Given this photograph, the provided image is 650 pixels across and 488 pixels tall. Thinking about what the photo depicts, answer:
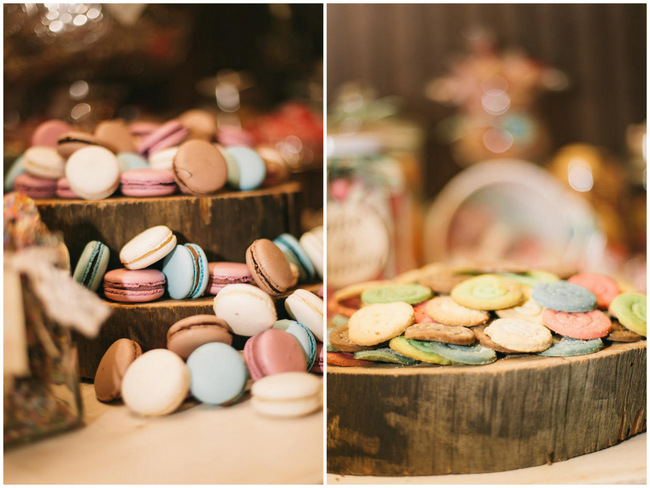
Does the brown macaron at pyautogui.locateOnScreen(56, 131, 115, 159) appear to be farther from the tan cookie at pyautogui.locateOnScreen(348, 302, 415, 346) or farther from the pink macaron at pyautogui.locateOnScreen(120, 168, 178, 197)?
the tan cookie at pyautogui.locateOnScreen(348, 302, 415, 346)

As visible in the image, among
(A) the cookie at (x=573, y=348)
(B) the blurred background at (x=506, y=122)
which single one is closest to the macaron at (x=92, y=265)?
(A) the cookie at (x=573, y=348)

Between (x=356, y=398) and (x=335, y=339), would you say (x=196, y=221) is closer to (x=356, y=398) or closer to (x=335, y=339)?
(x=335, y=339)

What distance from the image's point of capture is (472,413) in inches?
37.6

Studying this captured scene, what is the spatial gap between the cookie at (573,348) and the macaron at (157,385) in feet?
2.36

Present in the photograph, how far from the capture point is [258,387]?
97cm

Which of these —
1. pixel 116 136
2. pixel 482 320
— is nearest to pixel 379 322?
pixel 482 320

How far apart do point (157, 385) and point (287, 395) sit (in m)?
0.25

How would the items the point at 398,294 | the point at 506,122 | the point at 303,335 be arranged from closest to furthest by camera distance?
the point at 303,335
the point at 398,294
the point at 506,122

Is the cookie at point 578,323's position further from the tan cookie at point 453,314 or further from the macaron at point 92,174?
the macaron at point 92,174

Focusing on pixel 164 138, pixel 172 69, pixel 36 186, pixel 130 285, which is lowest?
pixel 130 285

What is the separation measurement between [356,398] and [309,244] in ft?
1.29

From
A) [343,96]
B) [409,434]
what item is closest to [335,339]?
[409,434]

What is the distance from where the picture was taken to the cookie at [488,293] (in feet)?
3.50

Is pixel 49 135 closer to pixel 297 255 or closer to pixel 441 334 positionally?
pixel 297 255
